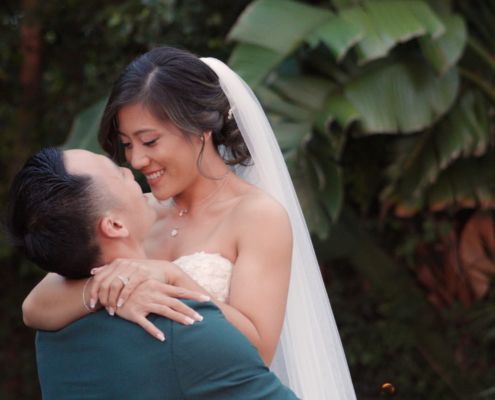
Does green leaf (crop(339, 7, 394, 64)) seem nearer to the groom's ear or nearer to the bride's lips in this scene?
the bride's lips

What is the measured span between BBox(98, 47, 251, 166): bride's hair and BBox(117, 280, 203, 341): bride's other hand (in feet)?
2.53

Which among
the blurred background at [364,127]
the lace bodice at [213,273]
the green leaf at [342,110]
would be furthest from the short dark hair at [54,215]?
the green leaf at [342,110]

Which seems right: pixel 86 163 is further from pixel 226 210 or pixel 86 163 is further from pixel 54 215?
pixel 226 210

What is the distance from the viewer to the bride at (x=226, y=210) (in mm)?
1796

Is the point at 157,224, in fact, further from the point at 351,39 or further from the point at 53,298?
the point at 351,39

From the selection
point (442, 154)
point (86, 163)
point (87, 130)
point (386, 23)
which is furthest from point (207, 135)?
point (442, 154)

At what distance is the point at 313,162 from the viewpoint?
381 centimetres

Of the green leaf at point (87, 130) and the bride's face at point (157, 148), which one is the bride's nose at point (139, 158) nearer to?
the bride's face at point (157, 148)

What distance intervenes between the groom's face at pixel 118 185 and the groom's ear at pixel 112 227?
31 mm

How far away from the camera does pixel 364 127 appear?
3666 millimetres

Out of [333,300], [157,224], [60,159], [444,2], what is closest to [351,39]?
[444,2]

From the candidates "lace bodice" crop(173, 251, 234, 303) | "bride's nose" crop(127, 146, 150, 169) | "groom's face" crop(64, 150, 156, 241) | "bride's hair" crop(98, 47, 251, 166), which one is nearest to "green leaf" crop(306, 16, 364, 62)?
"bride's hair" crop(98, 47, 251, 166)

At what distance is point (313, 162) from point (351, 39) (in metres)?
0.88

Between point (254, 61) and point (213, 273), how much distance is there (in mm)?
2055
